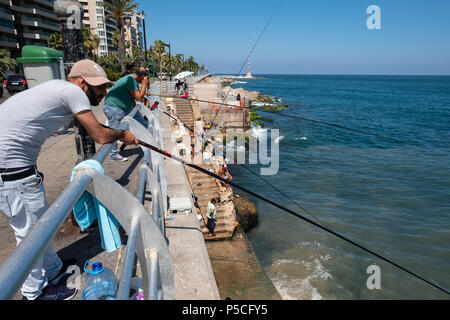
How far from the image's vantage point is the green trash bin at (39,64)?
298 centimetres

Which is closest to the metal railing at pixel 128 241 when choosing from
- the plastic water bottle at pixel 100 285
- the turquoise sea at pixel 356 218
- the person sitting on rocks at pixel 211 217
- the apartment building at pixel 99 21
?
the plastic water bottle at pixel 100 285

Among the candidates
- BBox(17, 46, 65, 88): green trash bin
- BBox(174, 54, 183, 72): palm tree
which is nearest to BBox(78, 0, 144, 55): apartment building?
BBox(174, 54, 183, 72): palm tree

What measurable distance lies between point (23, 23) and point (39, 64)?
198 feet

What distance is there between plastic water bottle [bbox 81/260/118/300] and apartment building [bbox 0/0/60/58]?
53834mm

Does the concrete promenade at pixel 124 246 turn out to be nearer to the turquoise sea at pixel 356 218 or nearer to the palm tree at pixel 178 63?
the turquoise sea at pixel 356 218

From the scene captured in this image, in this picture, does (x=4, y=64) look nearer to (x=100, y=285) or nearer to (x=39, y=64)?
(x=39, y=64)

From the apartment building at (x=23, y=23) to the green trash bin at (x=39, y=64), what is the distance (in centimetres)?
5207

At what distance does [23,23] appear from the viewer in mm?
48500

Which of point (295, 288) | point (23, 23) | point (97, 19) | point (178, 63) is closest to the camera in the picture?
point (295, 288)

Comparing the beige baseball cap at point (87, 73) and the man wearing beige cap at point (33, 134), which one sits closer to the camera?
the man wearing beige cap at point (33, 134)

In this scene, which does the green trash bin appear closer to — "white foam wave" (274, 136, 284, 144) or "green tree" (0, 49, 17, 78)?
"white foam wave" (274, 136, 284, 144)

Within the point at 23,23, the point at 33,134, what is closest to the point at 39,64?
the point at 33,134
